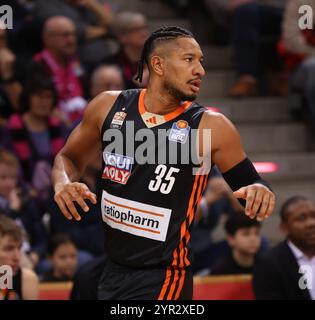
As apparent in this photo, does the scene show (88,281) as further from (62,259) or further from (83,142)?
(83,142)

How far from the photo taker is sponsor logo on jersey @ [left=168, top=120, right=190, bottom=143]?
5266mm

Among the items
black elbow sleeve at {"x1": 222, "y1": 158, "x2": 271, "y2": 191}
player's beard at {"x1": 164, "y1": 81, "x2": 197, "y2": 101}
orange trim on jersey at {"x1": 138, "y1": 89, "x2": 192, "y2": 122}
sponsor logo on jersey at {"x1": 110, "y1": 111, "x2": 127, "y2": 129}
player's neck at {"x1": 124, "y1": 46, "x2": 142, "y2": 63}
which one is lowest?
black elbow sleeve at {"x1": 222, "y1": 158, "x2": 271, "y2": 191}

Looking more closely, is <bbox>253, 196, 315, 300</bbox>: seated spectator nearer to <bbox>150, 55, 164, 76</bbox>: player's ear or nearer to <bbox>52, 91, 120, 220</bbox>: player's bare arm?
<bbox>52, 91, 120, 220</bbox>: player's bare arm

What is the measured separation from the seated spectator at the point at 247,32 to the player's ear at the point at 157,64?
4.11 meters

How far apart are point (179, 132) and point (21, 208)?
9.29 ft

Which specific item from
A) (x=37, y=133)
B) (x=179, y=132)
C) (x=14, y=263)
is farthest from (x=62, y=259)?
(x=179, y=132)

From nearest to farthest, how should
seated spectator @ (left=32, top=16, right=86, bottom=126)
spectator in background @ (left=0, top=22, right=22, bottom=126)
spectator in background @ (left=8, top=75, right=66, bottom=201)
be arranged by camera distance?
spectator in background @ (left=8, top=75, right=66, bottom=201), spectator in background @ (left=0, top=22, right=22, bottom=126), seated spectator @ (left=32, top=16, right=86, bottom=126)

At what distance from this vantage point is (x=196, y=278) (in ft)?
23.8

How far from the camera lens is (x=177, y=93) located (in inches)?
209

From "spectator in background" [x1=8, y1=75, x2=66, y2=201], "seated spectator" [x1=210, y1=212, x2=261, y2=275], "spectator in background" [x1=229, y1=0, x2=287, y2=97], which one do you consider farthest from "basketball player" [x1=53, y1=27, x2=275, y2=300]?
"spectator in background" [x1=229, y1=0, x2=287, y2=97]

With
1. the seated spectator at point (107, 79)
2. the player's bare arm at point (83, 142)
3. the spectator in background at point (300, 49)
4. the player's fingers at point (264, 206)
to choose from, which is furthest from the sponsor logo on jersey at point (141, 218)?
the spectator in background at point (300, 49)

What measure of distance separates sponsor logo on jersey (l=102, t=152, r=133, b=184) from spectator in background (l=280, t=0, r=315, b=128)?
4.14 metres
